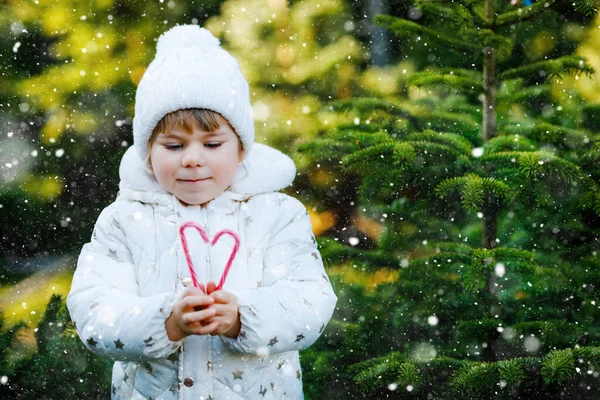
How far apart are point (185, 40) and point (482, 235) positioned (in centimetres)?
161

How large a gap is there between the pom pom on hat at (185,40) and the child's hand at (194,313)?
779 mm

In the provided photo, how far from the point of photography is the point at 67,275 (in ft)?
12.9

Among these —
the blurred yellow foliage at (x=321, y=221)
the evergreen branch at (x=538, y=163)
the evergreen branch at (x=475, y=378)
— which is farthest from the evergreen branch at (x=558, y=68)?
the blurred yellow foliage at (x=321, y=221)

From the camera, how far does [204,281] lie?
2102 mm

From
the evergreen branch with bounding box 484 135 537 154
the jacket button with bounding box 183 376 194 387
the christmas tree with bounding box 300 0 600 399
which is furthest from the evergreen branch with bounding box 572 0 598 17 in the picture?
the jacket button with bounding box 183 376 194 387

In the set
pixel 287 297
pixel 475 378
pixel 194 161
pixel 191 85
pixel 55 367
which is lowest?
pixel 55 367

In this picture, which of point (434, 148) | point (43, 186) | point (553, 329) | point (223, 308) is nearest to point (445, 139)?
point (434, 148)

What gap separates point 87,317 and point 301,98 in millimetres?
2428

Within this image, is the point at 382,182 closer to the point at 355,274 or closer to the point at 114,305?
the point at 355,274

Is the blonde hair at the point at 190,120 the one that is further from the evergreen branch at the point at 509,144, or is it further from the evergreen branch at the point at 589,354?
the evergreen branch at the point at 589,354

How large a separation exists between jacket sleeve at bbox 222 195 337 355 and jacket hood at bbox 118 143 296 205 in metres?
0.08

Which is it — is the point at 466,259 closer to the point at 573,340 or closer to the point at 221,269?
the point at 573,340

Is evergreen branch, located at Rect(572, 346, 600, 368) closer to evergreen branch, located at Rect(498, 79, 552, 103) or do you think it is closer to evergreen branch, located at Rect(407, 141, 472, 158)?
evergreen branch, located at Rect(407, 141, 472, 158)

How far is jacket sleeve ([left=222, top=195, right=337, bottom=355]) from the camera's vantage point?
1.99m
